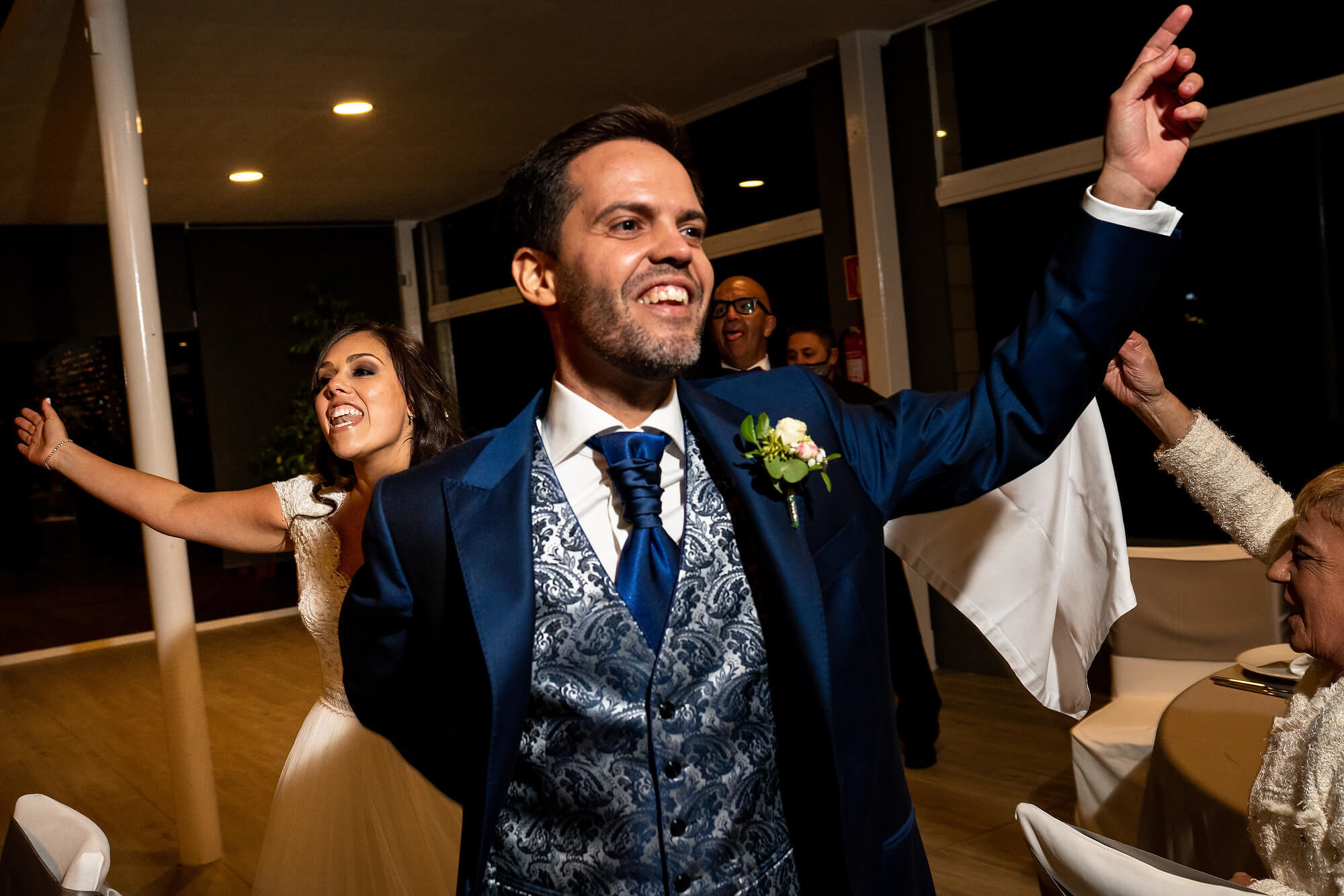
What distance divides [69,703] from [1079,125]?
21.2 ft

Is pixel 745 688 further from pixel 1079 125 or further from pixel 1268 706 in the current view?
pixel 1079 125

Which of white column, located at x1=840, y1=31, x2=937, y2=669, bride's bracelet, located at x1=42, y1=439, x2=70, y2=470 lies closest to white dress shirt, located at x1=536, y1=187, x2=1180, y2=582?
→ bride's bracelet, located at x1=42, y1=439, x2=70, y2=470

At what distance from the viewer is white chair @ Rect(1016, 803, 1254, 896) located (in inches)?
47.7

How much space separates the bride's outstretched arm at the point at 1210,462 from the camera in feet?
6.86

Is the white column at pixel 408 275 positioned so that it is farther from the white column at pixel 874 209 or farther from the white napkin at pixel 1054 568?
the white napkin at pixel 1054 568

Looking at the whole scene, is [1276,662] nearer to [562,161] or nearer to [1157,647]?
[1157,647]

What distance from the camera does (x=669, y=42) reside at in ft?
17.3

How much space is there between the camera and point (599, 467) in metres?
1.51

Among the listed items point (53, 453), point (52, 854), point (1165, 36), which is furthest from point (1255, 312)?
point (52, 854)

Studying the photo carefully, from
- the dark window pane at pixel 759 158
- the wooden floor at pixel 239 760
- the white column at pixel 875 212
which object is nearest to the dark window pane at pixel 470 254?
the dark window pane at pixel 759 158

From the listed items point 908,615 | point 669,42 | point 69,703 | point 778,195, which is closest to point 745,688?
point 908,615

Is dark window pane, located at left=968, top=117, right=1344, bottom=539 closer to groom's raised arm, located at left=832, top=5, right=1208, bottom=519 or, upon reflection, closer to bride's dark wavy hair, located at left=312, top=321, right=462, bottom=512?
bride's dark wavy hair, located at left=312, top=321, right=462, bottom=512

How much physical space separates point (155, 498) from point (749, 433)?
75.8 inches

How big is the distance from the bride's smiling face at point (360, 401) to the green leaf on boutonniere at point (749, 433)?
4.85 feet
